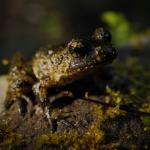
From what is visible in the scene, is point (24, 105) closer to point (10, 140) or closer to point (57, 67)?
point (57, 67)

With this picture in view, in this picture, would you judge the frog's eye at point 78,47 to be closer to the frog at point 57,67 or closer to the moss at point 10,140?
the frog at point 57,67

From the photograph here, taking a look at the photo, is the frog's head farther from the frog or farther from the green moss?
the green moss

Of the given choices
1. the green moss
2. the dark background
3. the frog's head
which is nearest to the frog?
the frog's head

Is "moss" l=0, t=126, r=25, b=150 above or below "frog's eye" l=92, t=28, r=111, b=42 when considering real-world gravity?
below

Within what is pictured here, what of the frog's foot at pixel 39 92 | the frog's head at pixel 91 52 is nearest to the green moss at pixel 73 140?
the frog's foot at pixel 39 92

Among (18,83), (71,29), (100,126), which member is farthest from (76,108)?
(71,29)

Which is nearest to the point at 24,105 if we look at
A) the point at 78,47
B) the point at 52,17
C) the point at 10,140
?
the point at 10,140

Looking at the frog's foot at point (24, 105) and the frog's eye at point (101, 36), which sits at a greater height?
the frog's eye at point (101, 36)
